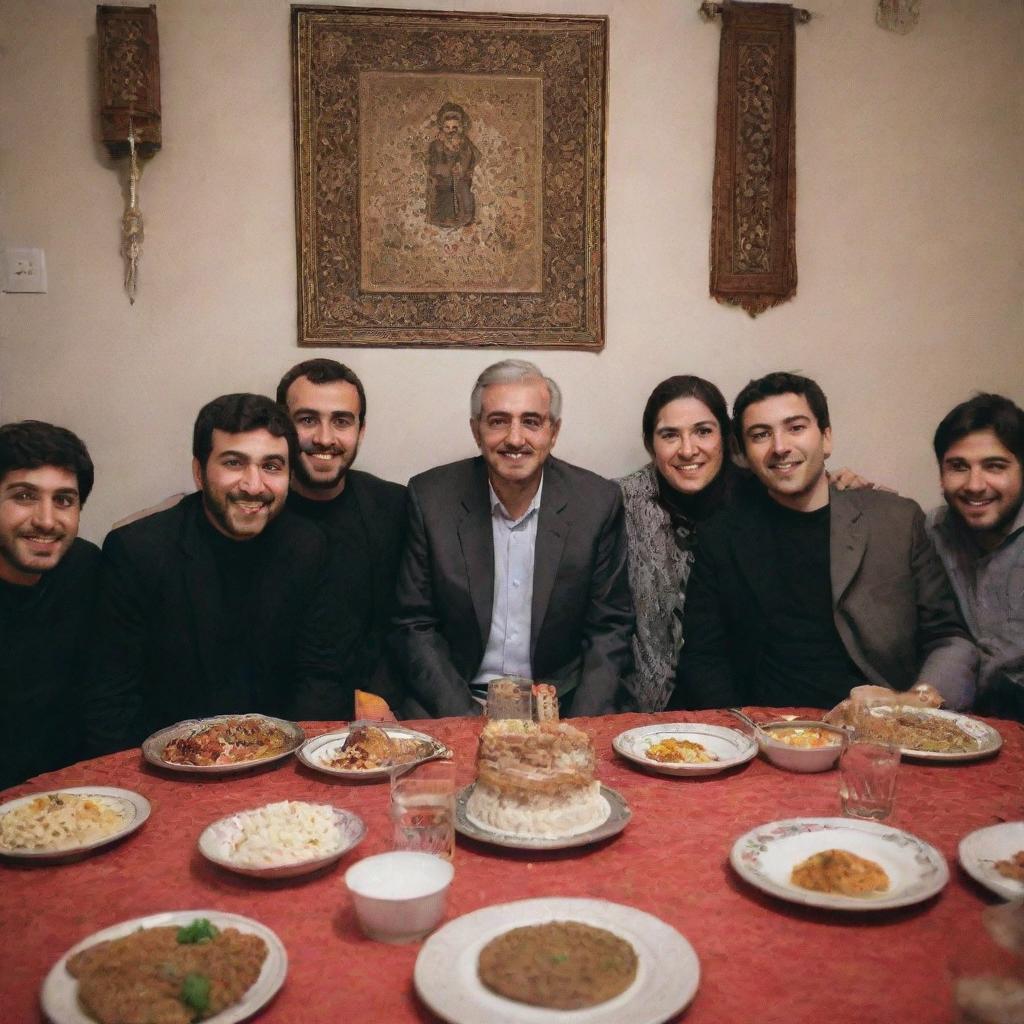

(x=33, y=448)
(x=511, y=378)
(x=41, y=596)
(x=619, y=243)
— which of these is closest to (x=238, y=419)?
(x=33, y=448)

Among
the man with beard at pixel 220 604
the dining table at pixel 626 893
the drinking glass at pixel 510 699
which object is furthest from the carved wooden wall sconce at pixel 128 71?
the drinking glass at pixel 510 699

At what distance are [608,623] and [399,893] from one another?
1.88 metres

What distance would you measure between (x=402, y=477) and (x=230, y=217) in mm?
1293

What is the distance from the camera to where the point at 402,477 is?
3.88 metres

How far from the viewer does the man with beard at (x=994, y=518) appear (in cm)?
270

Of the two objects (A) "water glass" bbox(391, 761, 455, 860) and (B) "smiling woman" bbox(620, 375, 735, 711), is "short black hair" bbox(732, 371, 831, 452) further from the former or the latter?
(A) "water glass" bbox(391, 761, 455, 860)

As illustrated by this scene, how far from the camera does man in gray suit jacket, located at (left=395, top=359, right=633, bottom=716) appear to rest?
302cm

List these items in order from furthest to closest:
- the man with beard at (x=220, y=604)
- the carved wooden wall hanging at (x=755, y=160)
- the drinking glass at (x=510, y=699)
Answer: the carved wooden wall hanging at (x=755, y=160) → the man with beard at (x=220, y=604) → the drinking glass at (x=510, y=699)

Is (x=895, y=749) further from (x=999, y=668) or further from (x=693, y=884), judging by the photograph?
(x=999, y=668)

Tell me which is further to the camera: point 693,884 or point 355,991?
point 693,884

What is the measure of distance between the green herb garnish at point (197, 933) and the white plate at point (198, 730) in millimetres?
635

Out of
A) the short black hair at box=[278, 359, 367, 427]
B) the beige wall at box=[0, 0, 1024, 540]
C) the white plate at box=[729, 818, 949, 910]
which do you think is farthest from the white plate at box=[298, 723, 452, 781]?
the beige wall at box=[0, 0, 1024, 540]

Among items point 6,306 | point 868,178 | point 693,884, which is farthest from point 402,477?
point 693,884

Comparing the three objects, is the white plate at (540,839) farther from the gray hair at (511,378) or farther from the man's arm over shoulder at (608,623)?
the gray hair at (511,378)
